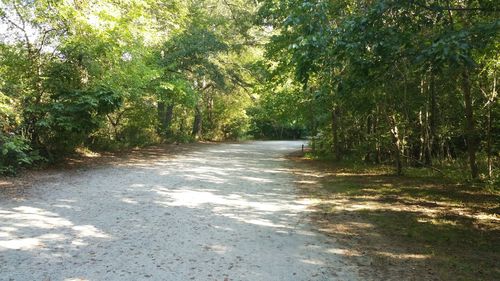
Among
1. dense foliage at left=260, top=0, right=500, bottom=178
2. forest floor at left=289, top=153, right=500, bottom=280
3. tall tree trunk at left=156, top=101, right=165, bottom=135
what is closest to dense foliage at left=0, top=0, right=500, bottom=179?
dense foliage at left=260, top=0, right=500, bottom=178

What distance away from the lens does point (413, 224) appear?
6.32 m

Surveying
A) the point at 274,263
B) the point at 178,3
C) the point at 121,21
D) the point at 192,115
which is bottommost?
the point at 274,263

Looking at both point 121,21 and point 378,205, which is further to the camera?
point 121,21

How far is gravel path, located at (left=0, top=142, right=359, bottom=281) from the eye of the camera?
4.28 m

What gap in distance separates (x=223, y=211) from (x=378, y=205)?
3.21 metres

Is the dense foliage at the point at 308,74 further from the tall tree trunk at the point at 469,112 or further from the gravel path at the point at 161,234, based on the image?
the gravel path at the point at 161,234

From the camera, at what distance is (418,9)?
17.4 ft

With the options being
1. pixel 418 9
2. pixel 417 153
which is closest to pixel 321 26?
pixel 418 9

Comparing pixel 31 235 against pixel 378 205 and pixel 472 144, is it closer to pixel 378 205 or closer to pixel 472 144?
pixel 378 205

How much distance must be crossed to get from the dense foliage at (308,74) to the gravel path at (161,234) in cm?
229

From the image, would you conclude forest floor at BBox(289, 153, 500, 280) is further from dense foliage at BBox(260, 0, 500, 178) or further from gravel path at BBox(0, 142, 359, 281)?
dense foliage at BBox(260, 0, 500, 178)

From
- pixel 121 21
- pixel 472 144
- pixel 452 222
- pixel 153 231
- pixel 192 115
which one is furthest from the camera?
pixel 192 115

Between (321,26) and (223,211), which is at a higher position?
(321,26)

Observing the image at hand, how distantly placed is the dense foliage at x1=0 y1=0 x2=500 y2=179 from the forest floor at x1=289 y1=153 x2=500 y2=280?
1410 mm
